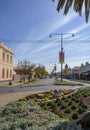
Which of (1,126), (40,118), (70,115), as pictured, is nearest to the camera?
(1,126)

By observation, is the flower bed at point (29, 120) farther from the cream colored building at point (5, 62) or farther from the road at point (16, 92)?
the cream colored building at point (5, 62)

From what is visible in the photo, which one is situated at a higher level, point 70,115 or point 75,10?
point 75,10

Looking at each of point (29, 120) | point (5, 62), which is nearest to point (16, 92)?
point (29, 120)

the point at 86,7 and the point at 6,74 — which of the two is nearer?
the point at 86,7

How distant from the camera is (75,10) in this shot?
14430mm

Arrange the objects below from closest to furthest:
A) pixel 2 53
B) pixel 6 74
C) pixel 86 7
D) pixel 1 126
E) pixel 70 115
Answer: pixel 1 126
pixel 70 115
pixel 86 7
pixel 2 53
pixel 6 74

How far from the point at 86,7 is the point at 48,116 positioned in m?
7.16

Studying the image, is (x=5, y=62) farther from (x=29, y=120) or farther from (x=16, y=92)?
(x=29, y=120)

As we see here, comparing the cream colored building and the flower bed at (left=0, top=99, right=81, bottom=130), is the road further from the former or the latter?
the cream colored building

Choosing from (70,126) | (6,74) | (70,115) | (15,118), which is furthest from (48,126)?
(6,74)

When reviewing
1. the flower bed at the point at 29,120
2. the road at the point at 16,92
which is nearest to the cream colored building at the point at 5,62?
the road at the point at 16,92

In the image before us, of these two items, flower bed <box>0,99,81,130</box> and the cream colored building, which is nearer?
flower bed <box>0,99,81,130</box>

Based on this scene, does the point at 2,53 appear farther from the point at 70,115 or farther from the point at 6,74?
the point at 70,115

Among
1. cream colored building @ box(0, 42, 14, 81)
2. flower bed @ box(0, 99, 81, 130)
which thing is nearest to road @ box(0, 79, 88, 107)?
flower bed @ box(0, 99, 81, 130)
